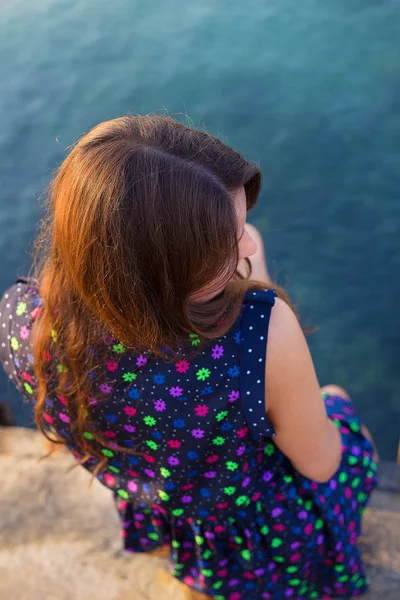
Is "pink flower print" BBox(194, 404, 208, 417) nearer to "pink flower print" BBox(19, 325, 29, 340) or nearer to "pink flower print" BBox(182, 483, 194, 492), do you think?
"pink flower print" BBox(182, 483, 194, 492)

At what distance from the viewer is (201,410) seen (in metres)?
1.09

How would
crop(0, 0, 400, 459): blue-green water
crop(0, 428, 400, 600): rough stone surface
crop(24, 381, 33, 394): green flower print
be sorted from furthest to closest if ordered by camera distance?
crop(0, 0, 400, 459): blue-green water < crop(0, 428, 400, 600): rough stone surface < crop(24, 381, 33, 394): green flower print

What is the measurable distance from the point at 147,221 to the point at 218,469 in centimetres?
54

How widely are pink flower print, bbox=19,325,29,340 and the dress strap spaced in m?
0.42

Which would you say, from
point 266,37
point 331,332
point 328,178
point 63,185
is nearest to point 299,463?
point 63,185

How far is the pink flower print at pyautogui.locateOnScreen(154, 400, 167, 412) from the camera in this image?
1.10 metres

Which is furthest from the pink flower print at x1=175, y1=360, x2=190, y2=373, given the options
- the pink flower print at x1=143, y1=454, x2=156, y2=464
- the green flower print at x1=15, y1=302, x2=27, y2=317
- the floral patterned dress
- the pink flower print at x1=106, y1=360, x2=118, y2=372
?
the green flower print at x1=15, y1=302, x2=27, y2=317

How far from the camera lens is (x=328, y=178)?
3012 millimetres

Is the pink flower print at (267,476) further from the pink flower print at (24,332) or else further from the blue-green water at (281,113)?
the blue-green water at (281,113)

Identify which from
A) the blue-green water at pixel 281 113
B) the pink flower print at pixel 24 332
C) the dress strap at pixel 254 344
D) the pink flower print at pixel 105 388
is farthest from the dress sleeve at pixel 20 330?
the blue-green water at pixel 281 113

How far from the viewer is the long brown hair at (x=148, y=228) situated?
0.89 m

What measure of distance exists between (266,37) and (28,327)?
9.98ft

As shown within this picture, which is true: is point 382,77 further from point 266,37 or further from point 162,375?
point 162,375

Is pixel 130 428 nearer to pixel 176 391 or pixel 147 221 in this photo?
pixel 176 391
